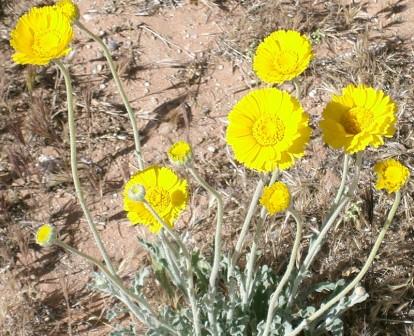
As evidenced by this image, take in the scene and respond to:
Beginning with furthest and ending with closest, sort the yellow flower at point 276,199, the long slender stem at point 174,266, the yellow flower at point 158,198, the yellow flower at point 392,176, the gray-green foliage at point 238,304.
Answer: the gray-green foliage at point 238,304 → the long slender stem at point 174,266 → the yellow flower at point 158,198 → the yellow flower at point 392,176 → the yellow flower at point 276,199

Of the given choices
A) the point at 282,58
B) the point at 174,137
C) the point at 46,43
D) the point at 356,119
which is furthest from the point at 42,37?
the point at 174,137

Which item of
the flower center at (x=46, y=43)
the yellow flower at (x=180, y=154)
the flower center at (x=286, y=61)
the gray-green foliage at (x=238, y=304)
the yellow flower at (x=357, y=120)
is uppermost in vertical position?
the flower center at (x=46, y=43)

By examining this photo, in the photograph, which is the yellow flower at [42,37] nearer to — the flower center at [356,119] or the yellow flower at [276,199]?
the yellow flower at [276,199]

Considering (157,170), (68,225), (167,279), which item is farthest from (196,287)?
(68,225)

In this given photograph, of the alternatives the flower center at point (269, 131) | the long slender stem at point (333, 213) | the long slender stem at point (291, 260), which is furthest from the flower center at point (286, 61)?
the long slender stem at point (291, 260)

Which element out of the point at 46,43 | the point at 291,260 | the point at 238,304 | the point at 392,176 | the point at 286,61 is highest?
the point at 46,43

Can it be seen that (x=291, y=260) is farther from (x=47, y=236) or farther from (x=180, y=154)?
(x=47, y=236)

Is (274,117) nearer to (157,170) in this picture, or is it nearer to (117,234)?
(157,170)
